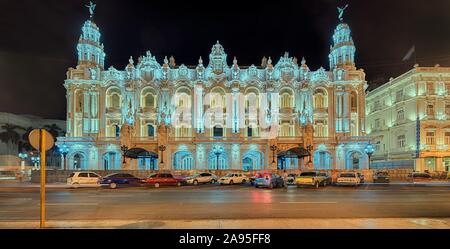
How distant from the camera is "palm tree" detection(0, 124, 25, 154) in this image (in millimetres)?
104562

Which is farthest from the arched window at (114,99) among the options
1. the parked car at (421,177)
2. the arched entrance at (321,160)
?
the parked car at (421,177)

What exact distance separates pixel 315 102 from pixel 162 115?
2591cm

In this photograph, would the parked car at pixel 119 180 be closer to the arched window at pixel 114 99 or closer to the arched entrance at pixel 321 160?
the arched window at pixel 114 99

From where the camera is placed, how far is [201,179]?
39.0m

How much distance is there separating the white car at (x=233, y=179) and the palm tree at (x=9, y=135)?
3695 inches

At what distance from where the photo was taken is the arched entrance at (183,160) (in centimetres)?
5756

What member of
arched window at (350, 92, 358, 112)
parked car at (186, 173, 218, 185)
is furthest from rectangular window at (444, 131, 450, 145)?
parked car at (186, 173, 218, 185)

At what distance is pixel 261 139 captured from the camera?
55406mm

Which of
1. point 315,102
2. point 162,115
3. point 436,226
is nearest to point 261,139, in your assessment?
point 315,102

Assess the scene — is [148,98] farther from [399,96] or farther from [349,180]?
[399,96]

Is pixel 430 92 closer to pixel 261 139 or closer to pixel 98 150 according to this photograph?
pixel 261 139

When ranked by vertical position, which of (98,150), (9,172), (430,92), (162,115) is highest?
(430,92)

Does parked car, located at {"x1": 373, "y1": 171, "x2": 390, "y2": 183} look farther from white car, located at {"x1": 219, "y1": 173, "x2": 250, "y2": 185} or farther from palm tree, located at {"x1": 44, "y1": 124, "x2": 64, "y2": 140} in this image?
palm tree, located at {"x1": 44, "y1": 124, "x2": 64, "y2": 140}

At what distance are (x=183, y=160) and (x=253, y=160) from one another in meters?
11.7
